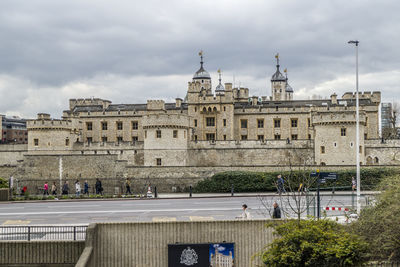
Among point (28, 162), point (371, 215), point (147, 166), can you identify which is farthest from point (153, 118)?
point (371, 215)

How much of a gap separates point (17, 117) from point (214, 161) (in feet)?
351

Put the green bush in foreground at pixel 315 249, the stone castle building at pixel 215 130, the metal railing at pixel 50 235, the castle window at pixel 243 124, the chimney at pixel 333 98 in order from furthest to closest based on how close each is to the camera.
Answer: the castle window at pixel 243 124
the chimney at pixel 333 98
the stone castle building at pixel 215 130
the metal railing at pixel 50 235
the green bush in foreground at pixel 315 249

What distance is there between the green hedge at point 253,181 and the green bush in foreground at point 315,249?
2631 centimetres

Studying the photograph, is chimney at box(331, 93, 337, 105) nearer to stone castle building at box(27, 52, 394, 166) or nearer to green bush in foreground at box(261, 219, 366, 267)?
stone castle building at box(27, 52, 394, 166)

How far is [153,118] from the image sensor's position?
51.8 metres

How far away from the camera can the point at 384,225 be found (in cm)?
1572

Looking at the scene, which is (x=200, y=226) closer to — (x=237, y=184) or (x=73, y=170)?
(x=237, y=184)

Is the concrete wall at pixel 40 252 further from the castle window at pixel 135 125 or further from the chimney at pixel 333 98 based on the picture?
the chimney at pixel 333 98

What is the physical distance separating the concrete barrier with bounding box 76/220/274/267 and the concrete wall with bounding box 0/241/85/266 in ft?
3.31

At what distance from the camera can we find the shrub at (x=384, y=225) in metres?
15.4

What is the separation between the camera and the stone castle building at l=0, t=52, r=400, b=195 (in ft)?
161

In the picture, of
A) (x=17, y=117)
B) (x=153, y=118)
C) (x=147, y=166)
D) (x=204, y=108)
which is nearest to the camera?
(x=147, y=166)

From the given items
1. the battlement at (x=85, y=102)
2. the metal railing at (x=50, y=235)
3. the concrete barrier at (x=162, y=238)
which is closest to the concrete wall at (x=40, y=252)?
the metal railing at (x=50, y=235)

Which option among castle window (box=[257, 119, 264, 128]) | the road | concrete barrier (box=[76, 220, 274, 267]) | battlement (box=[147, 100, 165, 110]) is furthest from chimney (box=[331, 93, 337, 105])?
concrete barrier (box=[76, 220, 274, 267])
